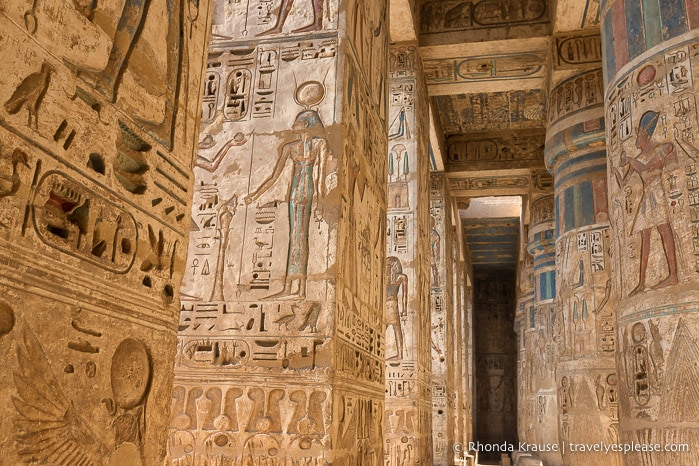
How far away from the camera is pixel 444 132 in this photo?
1123 centimetres

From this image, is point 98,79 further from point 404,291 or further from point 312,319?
point 404,291

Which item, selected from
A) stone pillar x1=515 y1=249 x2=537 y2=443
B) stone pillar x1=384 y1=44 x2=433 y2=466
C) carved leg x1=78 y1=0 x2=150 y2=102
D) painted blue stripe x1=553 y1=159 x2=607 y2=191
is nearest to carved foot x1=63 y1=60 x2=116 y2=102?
carved leg x1=78 y1=0 x2=150 y2=102

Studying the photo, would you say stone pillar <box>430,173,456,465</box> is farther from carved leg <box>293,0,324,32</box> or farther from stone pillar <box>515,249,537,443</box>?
carved leg <box>293,0,324,32</box>

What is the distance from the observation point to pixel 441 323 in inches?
400

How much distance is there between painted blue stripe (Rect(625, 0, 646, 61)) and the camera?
3.69 m

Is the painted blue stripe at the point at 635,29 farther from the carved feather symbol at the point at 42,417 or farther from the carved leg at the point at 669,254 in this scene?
the carved feather symbol at the point at 42,417

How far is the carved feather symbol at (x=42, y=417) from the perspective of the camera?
1.13 meters

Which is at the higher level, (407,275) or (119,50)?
(407,275)

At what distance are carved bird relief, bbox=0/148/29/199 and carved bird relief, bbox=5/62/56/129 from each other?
2.4 inches

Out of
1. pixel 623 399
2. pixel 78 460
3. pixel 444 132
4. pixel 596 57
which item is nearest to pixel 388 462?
pixel 623 399

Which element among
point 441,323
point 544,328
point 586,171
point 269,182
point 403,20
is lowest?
point 269,182

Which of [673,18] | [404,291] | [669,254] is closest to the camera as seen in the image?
[669,254]

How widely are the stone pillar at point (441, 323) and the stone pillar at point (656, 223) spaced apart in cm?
637

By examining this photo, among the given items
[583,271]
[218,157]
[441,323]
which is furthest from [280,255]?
[441,323]
